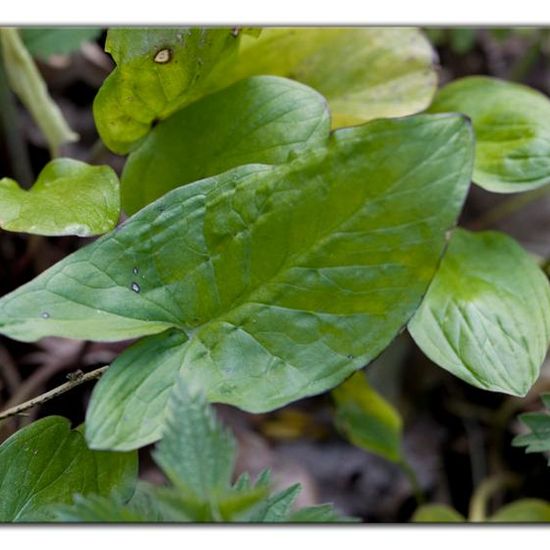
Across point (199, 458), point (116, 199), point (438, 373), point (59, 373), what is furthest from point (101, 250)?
point (438, 373)

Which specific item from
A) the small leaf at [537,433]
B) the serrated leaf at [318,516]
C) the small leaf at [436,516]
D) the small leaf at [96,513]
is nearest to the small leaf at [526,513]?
the small leaf at [436,516]

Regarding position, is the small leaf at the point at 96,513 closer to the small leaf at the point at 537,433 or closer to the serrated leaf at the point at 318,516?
the serrated leaf at the point at 318,516

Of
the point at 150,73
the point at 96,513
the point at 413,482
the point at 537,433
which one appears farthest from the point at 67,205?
the point at 413,482

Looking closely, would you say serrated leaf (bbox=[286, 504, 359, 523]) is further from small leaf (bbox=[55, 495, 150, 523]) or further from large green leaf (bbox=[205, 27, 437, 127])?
large green leaf (bbox=[205, 27, 437, 127])

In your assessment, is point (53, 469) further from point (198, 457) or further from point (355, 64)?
point (355, 64)

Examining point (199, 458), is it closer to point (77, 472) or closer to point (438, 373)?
point (77, 472)

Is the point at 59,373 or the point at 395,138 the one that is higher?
the point at 395,138

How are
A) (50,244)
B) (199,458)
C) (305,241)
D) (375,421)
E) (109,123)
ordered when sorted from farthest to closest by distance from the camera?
(50,244) < (375,421) < (109,123) < (305,241) < (199,458)
